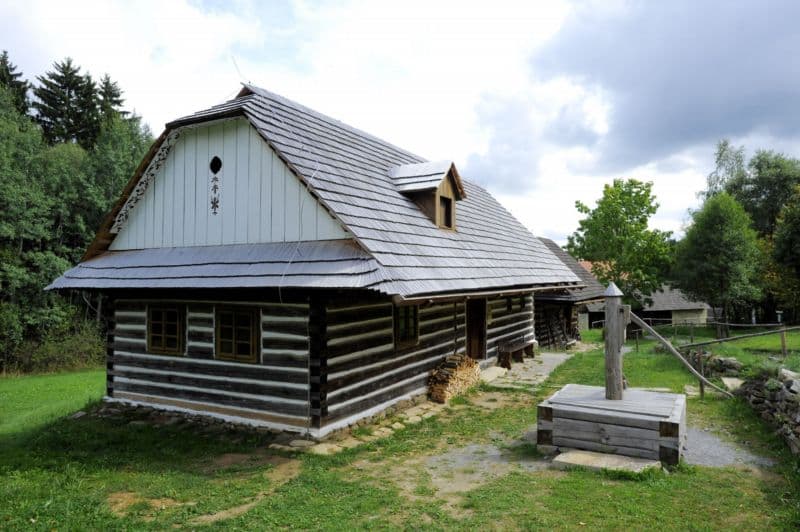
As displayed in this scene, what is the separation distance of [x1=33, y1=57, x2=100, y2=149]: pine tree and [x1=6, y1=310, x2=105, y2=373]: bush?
1123cm

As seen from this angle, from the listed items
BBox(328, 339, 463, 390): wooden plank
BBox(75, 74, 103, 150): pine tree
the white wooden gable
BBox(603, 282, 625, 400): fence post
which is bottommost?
BBox(328, 339, 463, 390): wooden plank

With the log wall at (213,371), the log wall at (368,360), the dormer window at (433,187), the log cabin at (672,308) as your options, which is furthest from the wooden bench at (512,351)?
the log cabin at (672,308)

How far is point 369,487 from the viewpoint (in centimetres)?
555

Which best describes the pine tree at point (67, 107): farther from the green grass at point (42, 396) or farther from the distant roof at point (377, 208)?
the distant roof at point (377, 208)

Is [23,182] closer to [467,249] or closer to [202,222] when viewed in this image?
[202,222]

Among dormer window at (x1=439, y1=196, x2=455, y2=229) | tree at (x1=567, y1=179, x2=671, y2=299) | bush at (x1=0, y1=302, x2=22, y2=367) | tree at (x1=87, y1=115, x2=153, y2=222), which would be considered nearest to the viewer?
dormer window at (x1=439, y1=196, x2=455, y2=229)

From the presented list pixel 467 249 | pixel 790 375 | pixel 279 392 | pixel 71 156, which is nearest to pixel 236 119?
pixel 279 392

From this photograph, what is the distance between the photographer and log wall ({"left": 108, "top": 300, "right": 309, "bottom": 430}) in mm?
7582

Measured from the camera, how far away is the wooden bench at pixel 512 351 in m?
13.4

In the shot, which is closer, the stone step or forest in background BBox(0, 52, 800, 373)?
the stone step

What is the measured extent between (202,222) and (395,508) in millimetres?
6481

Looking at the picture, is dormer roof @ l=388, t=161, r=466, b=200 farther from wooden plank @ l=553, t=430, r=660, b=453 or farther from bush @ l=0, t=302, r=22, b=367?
bush @ l=0, t=302, r=22, b=367

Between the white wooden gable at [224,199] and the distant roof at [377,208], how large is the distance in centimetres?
29

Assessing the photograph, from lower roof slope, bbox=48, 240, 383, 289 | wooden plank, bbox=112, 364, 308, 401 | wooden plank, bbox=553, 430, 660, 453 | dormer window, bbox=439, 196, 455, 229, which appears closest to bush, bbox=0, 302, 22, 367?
lower roof slope, bbox=48, 240, 383, 289
